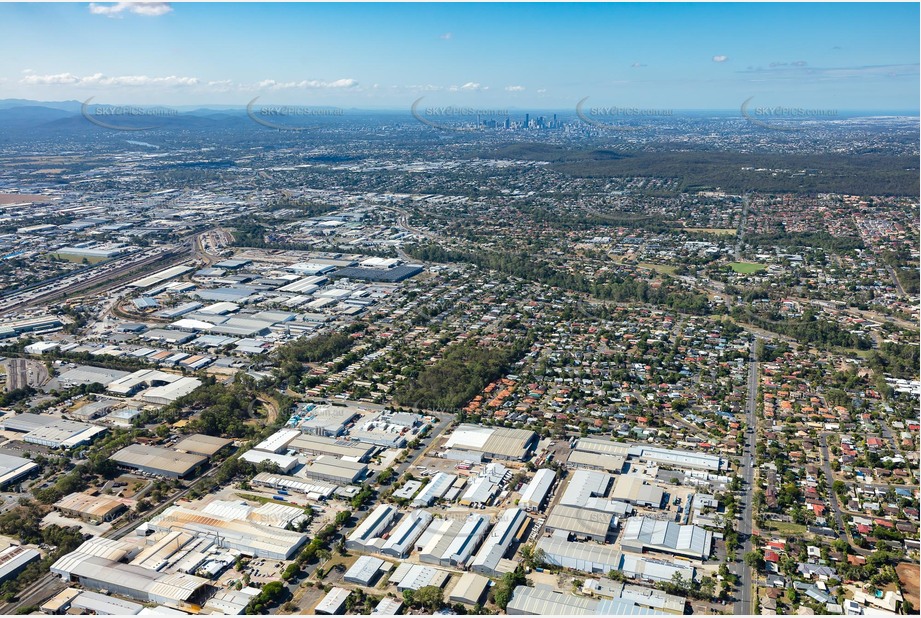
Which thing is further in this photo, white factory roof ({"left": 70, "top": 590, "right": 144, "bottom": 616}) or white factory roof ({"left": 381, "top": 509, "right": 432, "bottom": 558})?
white factory roof ({"left": 381, "top": 509, "right": 432, "bottom": 558})

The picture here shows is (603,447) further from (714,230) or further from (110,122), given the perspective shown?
(110,122)

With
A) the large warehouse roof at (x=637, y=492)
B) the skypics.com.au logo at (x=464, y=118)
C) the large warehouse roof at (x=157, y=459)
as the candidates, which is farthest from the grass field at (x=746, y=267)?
the skypics.com.au logo at (x=464, y=118)

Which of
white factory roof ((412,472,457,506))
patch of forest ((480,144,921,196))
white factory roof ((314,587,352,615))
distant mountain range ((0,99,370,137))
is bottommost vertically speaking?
white factory roof ((314,587,352,615))

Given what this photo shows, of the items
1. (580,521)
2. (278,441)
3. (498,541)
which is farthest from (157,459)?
(580,521)

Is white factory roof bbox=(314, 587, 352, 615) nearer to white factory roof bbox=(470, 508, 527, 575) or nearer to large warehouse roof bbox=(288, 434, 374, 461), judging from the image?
white factory roof bbox=(470, 508, 527, 575)

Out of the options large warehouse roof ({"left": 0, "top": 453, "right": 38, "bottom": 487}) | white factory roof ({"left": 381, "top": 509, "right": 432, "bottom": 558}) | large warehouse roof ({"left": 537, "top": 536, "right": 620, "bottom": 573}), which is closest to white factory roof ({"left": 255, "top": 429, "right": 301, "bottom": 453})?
white factory roof ({"left": 381, "top": 509, "right": 432, "bottom": 558})

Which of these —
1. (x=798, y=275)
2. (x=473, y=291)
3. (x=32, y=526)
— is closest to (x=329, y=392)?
(x=32, y=526)

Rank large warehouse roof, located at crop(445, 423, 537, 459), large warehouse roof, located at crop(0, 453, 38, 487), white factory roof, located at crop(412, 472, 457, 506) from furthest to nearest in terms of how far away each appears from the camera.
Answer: large warehouse roof, located at crop(445, 423, 537, 459), large warehouse roof, located at crop(0, 453, 38, 487), white factory roof, located at crop(412, 472, 457, 506)

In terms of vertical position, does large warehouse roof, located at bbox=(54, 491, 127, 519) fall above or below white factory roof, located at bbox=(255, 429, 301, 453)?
below
